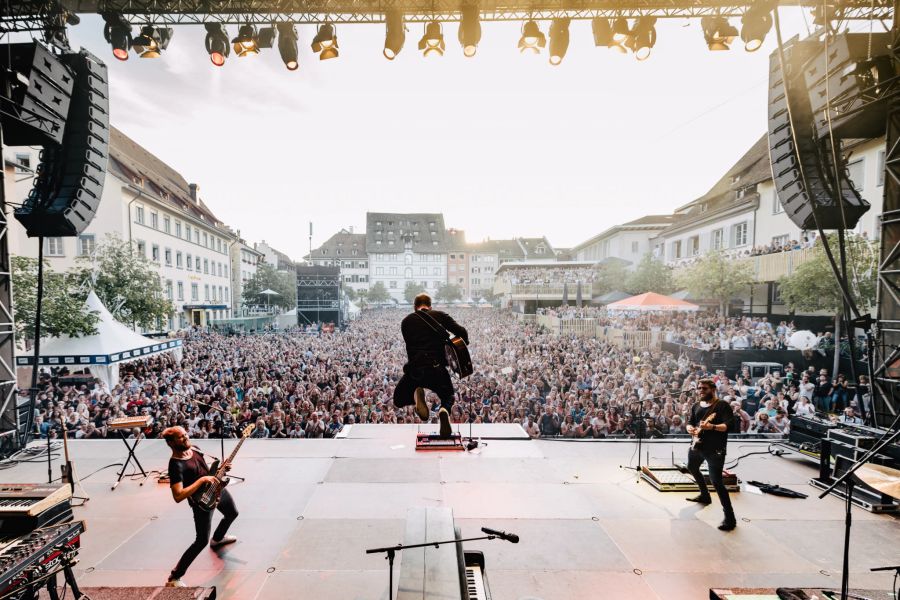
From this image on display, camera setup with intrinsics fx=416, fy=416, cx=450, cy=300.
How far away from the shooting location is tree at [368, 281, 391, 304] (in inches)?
1271

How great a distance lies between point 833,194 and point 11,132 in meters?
11.7

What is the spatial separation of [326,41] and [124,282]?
42.6ft

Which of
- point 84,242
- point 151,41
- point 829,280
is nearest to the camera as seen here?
point 151,41

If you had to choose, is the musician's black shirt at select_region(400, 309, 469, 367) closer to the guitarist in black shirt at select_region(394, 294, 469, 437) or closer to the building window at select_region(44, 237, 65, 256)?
the guitarist in black shirt at select_region(394, 294, 469, 437)

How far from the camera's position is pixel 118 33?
231 inches

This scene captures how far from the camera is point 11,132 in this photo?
238 inches

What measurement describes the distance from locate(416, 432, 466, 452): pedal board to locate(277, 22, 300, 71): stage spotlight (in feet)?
19.8

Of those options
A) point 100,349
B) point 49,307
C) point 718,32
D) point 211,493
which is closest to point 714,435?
point 211,493

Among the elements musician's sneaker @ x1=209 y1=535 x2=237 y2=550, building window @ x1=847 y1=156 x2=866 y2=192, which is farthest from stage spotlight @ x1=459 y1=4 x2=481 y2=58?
building window @ x1=847 y1=156 x2=866 y2=192

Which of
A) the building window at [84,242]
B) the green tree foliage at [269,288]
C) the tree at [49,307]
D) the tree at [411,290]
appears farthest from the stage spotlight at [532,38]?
the green tree foliage at [269,288]

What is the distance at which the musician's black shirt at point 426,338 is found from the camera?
4.24m

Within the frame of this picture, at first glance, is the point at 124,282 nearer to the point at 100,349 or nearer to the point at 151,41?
the point at 100,349

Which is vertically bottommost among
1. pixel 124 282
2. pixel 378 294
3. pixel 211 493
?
pixel 211 493

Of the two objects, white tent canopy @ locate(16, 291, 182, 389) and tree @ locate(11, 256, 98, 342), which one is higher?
tree @ locate(11, 256, 98, 342)
